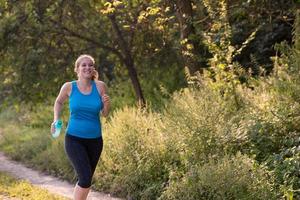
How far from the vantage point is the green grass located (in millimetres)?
9008

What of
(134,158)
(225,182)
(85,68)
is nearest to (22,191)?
(134,158)

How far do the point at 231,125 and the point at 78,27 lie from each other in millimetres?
8166

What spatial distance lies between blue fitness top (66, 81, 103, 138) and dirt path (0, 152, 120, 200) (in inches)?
109

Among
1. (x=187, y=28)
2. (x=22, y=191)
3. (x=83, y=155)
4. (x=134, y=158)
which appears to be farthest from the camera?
(x=187, y=28)

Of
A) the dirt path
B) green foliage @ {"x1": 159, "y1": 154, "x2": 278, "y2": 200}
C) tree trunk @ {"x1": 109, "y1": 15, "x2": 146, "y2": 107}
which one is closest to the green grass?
the dirt path

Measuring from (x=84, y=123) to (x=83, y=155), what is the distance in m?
0.40

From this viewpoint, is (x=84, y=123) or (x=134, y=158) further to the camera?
(x=134, y=158)

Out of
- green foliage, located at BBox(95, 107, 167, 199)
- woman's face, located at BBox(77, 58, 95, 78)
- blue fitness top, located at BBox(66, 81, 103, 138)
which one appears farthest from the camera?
green foliage, located at BBox(95, 107, 167, 199)

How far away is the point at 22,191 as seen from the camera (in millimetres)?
9656

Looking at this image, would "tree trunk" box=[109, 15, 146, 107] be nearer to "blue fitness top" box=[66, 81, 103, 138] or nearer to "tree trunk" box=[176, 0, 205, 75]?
"tree trunk" box=[176, 0, 205, 75]

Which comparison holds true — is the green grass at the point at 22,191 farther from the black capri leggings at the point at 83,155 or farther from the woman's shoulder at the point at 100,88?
the woman's shoulder at the point at 100,88

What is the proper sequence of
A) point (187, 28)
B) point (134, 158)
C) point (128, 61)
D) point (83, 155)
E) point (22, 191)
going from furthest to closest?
point (128, 61)
point (187, 28)
point (22, 191)
point (134, 158)
point (83, 155)

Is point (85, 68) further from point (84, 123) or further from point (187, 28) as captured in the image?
point (187, 28)

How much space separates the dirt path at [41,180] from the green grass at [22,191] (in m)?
0.26
